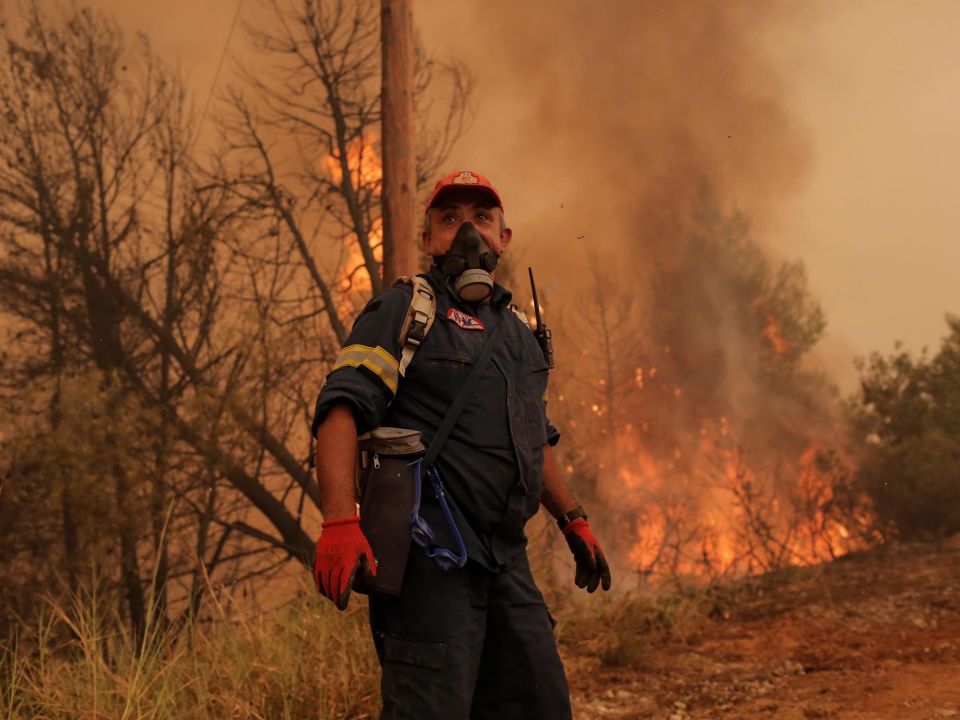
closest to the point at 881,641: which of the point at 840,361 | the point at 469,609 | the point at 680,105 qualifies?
the point at 469,609

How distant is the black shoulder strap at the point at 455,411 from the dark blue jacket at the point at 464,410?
19 millimetres

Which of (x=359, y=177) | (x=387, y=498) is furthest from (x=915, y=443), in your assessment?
(x=387, y=498)

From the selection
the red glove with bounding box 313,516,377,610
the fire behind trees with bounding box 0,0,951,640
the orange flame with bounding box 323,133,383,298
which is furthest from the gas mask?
the orange flame with bounding box 323,133,383,298

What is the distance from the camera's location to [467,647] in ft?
6.21

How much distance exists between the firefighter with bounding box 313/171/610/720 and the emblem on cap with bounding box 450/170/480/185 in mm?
150

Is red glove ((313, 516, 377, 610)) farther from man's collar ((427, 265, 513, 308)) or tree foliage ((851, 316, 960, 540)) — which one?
tree foliage ((851, 316, 960, 540))

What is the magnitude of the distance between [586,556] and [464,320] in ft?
2.98

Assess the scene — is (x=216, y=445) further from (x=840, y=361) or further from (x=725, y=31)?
(x=725, y=31)

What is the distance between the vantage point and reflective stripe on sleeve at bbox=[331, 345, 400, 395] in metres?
1.96

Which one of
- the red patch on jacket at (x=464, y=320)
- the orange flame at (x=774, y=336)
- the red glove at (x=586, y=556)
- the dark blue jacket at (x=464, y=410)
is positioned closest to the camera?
the dark blue jacket at (x=464, y=410)

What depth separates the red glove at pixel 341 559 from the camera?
177 centimetres

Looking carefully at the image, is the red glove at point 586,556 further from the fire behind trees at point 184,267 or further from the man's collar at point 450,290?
the fire behind trees at point 184,267

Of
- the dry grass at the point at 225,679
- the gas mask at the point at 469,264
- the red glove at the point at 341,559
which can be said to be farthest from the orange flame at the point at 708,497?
the red glove at the point at 341,559

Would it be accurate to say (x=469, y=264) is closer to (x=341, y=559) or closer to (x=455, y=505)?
(x=455, y=505)
